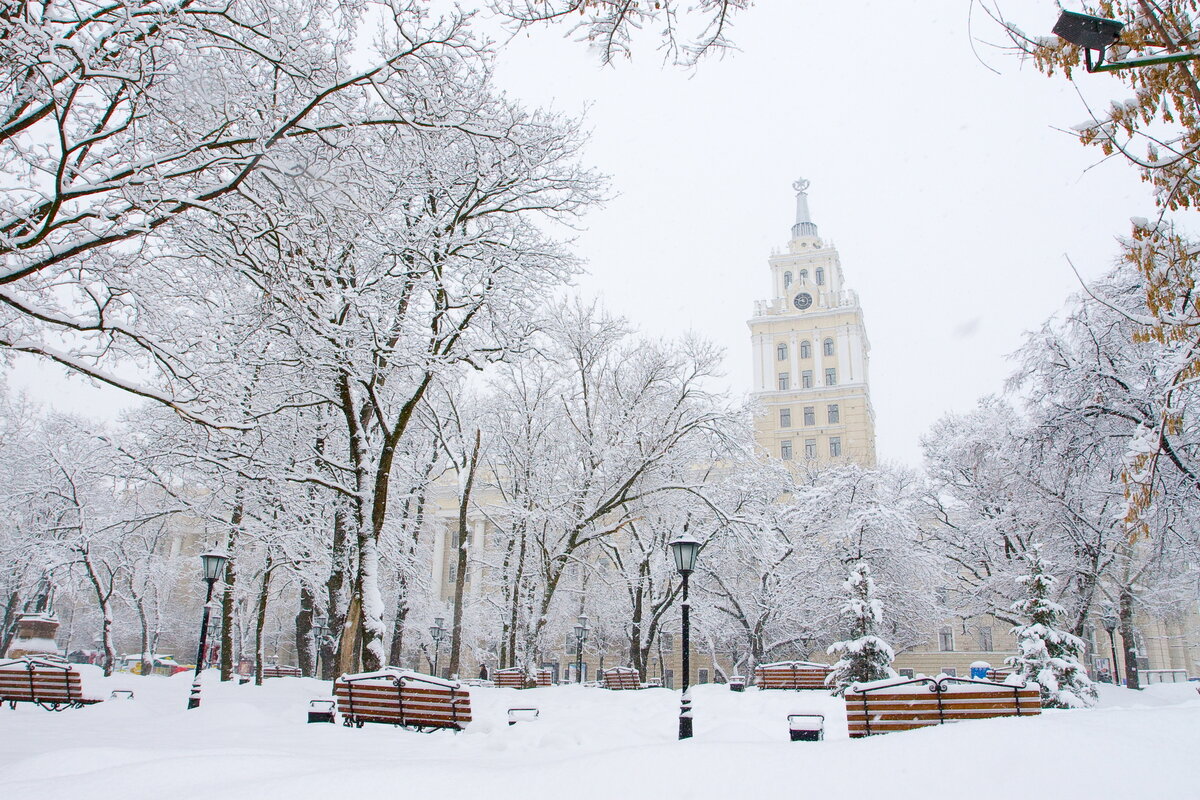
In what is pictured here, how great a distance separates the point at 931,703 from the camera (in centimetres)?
896

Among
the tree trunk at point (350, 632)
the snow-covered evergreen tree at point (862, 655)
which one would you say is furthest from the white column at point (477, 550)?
the tree trunk at point (350, 632)

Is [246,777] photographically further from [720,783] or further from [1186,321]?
[1186,321]

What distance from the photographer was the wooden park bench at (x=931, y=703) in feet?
29.1

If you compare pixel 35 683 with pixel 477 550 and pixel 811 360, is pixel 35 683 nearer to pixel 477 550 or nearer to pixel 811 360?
pixel 477 550

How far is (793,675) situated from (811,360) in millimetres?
49629

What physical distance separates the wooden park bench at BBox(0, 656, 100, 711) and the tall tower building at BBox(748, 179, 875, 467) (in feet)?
181

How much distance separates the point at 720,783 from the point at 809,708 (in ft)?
30.5

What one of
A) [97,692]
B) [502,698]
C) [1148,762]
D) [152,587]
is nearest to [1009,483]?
[502,698]

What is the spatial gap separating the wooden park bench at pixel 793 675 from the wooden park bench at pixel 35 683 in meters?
16.9

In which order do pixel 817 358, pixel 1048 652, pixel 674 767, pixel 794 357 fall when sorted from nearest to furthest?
pixel 674 767
pixel 1048 652
pixel 817 358
pixel 794 357

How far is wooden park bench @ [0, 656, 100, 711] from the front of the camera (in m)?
12.9

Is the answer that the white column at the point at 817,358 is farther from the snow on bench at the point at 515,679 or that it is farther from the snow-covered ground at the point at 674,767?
the snow-covered ground at the point at 674,767

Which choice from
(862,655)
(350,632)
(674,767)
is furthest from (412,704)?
(862,655)

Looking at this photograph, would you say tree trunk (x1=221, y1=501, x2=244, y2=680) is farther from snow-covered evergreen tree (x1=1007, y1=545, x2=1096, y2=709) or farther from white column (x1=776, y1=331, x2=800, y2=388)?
white column (x1=776, y1=331, x2=800, y2=388)
